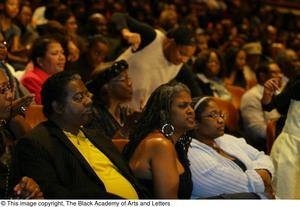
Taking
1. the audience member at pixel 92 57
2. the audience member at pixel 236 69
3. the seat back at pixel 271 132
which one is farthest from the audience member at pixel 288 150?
the audience member at pixel 236 69

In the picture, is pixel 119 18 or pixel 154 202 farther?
pixel 119 18

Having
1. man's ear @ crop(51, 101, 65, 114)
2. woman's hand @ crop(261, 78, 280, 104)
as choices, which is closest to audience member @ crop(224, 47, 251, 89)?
woman's hand @ crop(261, 78, 280, 104)

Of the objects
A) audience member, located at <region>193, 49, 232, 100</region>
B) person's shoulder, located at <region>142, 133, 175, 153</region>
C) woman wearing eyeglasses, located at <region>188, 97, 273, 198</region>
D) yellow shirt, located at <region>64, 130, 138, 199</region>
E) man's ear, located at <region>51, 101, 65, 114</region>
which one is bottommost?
audience member, located at <region>193, 49, 232, 100</region>

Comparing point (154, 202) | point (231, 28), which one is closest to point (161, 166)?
point (154, 202)

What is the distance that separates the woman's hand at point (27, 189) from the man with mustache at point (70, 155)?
0.07 m

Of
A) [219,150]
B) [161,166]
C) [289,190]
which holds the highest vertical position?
[161,166]

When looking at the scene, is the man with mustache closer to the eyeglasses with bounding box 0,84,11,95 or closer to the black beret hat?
the eyeglasses with bounding box 0,84,11,95

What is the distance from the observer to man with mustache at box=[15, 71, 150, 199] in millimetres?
2252

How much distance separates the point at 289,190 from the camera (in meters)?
3.15

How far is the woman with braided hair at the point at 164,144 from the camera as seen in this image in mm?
2406

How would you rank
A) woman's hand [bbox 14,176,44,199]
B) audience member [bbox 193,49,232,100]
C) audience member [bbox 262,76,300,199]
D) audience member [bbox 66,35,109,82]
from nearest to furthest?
woman's hand [bbox 14,176,44,199], audience member [bbox 262,76,300,199], audience member [bbox 66,35,109,82], audience member [bbox 193,49,232,100]

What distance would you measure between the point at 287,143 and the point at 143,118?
95 cm

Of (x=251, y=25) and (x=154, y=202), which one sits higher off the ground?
(x=154, y=202)

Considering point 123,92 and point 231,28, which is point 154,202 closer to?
point 123,92
